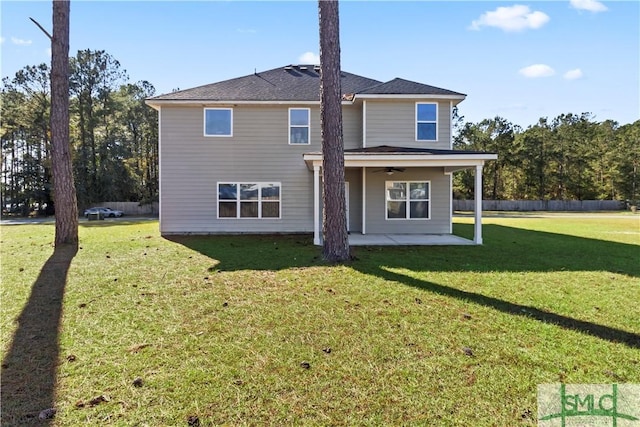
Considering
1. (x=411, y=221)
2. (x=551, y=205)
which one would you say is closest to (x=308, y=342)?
(x=411, y=221)

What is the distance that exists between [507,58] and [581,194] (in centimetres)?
4003

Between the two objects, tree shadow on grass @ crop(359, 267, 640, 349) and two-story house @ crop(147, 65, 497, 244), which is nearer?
tree shadow on grass @ crop(359, 267, 640, 349)

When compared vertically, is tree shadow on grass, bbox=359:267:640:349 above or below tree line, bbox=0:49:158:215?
below

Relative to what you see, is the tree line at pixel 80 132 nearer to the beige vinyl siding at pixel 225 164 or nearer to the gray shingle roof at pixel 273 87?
the beige vinyl siding at pixel 225 164

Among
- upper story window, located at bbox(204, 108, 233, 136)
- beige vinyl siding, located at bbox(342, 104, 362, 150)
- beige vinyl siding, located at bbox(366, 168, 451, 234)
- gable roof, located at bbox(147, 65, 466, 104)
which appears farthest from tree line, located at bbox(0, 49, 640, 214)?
beige vinyl siding, located at bbox(366, 168, 451, 234)

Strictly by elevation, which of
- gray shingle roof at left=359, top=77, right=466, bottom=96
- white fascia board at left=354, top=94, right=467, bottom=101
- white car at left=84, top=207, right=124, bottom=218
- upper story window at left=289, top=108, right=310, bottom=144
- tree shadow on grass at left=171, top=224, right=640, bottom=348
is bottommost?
tree shadow on grass at left=171, top=224, right=640, bottom=348

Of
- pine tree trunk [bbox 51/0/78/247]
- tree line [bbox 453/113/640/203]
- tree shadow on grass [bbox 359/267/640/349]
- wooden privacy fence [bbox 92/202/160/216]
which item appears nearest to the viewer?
tree shadow on grass [bbox 359/267/640/349]

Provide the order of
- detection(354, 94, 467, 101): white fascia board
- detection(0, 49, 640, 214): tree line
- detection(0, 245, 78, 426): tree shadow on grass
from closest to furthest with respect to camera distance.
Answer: detection(0, 245, 78, 426): tree shadow on grass
detection(354, 94, 467, 101): white fascia board
detection(0, 49, 640, 214): tree line

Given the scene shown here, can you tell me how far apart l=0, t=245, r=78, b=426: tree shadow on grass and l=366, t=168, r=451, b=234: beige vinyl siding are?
32.3 feet

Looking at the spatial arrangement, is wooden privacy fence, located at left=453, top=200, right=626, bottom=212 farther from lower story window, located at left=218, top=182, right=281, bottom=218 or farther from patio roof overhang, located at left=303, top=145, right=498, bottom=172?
lower story window, located at left=218, top=182, right=281, bottom=218

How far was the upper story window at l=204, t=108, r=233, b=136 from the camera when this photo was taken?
42.0 ft

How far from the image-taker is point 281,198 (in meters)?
13.0

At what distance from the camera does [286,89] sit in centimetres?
1344

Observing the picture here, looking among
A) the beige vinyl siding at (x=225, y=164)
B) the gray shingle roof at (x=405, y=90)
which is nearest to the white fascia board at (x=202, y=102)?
the beige vinyl siding at (x=225, y=164)
